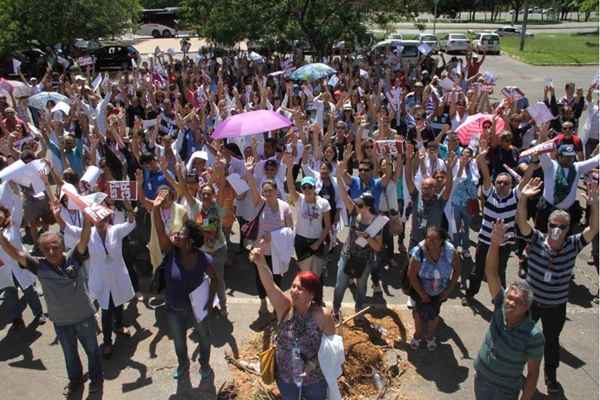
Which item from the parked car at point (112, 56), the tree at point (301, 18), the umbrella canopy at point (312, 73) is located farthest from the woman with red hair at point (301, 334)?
the parked car at point (112, 56)

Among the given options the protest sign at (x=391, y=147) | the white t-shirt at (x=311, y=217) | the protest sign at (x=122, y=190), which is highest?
the protest sign at (x=122, y=190)

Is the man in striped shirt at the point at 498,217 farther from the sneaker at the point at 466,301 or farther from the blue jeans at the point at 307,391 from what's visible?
the blue jeans at the point at 307,391

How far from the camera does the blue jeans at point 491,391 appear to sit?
390cm

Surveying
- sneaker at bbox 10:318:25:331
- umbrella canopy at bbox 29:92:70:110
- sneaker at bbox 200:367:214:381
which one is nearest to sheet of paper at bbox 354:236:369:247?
sneaker at bbox 200:367:214:381

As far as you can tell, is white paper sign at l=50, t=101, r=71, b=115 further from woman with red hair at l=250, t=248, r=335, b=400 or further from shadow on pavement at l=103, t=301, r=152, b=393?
woman with red hair at l=250, t=248, r=335, b=400

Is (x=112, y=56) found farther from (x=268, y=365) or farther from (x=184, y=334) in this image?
(x=268, y=365)

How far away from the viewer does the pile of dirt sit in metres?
4.96

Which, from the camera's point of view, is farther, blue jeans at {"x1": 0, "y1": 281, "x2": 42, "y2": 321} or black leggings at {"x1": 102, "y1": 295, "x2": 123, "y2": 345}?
blue jeans at {"x1": 0, "y1": 281, "x2": 42, "y2": 321}

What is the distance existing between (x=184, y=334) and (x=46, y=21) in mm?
21641

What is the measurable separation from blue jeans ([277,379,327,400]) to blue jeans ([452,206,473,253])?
3947 mm

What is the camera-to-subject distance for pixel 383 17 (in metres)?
19.9

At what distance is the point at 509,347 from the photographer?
3.77 m

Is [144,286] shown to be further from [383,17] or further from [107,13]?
[107,13]

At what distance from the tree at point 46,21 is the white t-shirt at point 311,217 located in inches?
785
